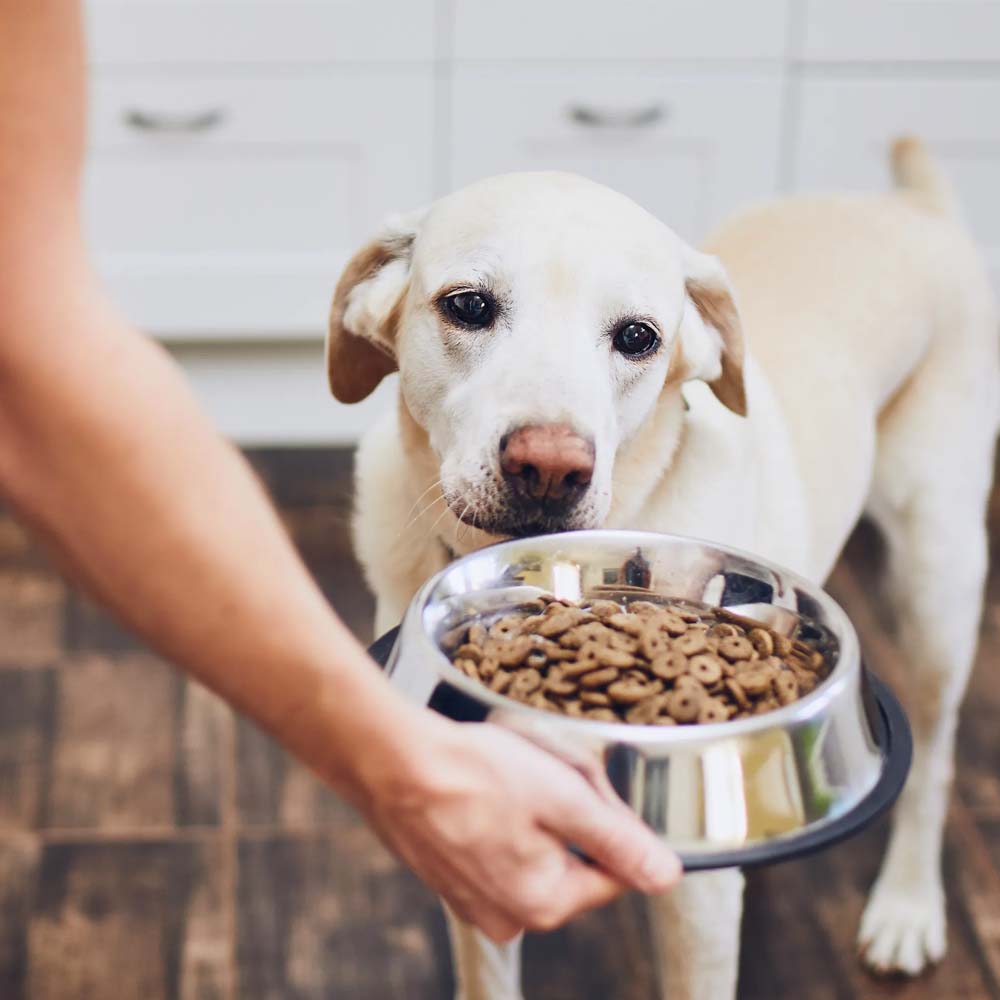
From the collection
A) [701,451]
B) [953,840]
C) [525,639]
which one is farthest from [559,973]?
[525,639]

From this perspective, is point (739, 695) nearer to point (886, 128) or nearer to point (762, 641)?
point (762, 641)

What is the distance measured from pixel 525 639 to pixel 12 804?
130 cm

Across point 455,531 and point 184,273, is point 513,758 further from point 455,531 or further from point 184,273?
point 184,273

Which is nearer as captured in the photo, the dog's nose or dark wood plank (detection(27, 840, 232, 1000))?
the dog's nose

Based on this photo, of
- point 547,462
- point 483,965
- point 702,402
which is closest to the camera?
point 547,462

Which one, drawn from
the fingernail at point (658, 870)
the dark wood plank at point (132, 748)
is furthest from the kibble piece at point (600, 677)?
the dark wood plank at point (132, 748)

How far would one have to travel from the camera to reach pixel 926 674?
69.1 inches

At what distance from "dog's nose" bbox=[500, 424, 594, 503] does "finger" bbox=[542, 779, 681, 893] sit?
329mm

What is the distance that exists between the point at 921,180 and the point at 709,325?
0.73m

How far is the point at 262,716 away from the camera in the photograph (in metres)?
0.69

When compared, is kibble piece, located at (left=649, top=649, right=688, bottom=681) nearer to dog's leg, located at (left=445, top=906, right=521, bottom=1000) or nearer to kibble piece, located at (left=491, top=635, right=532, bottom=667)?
kibble piece, located at (left=491, top=635, right=532, bottom=667)

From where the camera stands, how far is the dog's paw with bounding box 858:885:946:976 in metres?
1.65

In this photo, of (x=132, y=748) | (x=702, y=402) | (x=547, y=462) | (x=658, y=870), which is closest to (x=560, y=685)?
(x=658, y=870)

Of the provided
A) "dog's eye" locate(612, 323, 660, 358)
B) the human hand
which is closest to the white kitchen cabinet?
"dog's eye" locate(612, 323, 660, 358)
